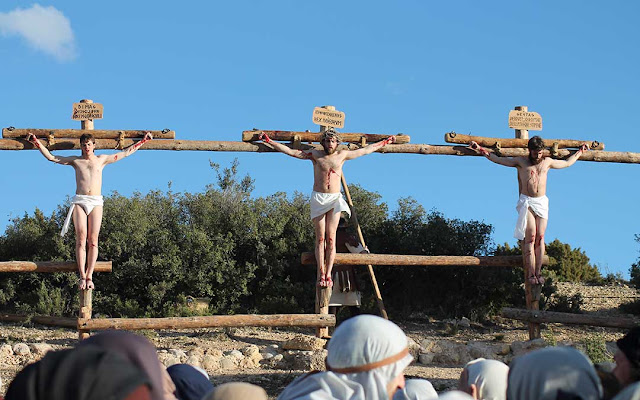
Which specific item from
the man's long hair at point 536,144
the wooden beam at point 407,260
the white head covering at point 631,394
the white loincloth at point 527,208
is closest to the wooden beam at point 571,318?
the wooden beam at point 407,260

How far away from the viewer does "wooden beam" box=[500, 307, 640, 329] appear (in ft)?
37.5

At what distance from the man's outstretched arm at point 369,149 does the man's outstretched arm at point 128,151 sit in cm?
294

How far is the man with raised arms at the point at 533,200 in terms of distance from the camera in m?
12.4

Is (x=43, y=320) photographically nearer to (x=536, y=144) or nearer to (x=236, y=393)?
(x=536, y=144)

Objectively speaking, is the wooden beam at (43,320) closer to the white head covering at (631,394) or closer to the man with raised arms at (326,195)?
the man with raised arms at (326,195)

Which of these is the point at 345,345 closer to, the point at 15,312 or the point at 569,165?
the point at 569,165

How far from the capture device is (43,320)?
544 inches

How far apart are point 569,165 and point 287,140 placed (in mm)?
4352

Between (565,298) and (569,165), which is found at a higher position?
(569,165)

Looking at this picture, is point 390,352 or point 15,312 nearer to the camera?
point 390,352

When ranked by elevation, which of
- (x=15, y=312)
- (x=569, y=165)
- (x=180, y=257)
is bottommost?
(x=15, y=312)

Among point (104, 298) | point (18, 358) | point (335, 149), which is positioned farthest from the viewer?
point (104, 298)

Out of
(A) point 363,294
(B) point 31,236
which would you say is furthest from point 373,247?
(B) point 31,236

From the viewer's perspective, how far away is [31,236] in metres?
16.6
